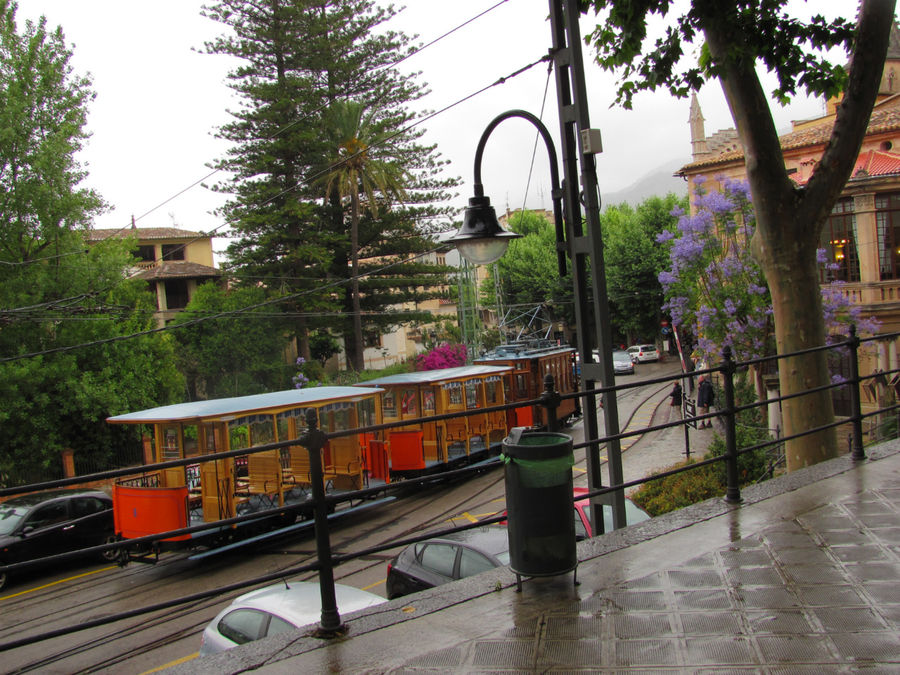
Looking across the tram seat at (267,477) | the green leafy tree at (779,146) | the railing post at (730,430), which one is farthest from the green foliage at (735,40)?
the tram seat at (267,477)

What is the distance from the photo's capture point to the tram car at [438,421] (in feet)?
60.5

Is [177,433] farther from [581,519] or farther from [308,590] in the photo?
[581,519]

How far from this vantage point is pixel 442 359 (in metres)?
37.1

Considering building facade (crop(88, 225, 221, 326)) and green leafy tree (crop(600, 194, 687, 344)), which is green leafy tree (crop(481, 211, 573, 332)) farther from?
building facade (crop(88, 225, 221, 326))

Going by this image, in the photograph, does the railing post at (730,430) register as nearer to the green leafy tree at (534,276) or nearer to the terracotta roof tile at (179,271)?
the terracotta roof tile at (179,271)

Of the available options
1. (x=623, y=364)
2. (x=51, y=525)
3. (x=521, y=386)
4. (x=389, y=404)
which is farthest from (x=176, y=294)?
(x=51, y=525)

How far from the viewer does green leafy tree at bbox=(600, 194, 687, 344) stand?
4712 cm

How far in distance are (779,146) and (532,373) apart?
16862mm

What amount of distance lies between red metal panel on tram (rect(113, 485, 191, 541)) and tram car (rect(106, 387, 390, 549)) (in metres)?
0.02

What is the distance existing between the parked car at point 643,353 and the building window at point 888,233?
28386 mm

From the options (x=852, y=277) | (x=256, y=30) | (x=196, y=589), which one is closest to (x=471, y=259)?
(x=196, y=589)

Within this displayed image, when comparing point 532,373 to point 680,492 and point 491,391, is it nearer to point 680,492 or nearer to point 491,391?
point 491,391

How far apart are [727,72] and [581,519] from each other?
578 cm

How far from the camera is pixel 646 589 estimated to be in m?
3.81
